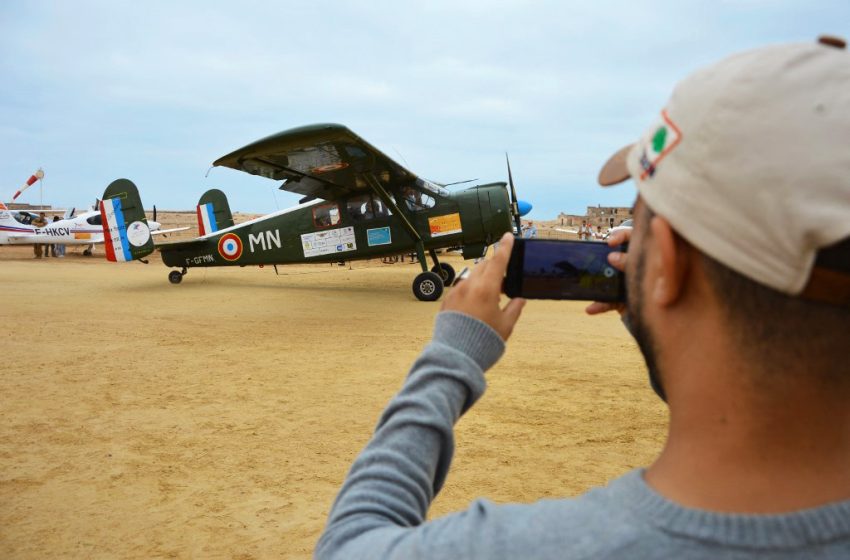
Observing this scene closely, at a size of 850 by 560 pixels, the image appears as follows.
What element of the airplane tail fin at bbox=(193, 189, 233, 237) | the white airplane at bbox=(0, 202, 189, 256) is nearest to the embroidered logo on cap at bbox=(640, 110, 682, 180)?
the airplane tail fin at bbox=(193, 189, 233, 237)

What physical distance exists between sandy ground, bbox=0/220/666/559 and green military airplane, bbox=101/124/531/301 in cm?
301

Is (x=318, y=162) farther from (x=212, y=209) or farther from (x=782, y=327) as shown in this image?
(x=782, y=327)

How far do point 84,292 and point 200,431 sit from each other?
1040 centimetres

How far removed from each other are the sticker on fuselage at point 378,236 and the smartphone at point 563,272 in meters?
11.3

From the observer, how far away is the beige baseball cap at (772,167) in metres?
0.70

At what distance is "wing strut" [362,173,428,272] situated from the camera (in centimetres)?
1148

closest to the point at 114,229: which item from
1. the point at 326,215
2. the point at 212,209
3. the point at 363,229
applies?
the point at 212,209

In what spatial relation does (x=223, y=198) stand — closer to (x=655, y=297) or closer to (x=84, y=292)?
(x=84, y=292)

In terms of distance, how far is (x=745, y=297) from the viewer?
78 cm

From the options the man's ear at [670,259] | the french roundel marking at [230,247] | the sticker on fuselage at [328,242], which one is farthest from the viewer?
the french roundel marking at [230,247]

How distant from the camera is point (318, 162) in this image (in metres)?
10.7

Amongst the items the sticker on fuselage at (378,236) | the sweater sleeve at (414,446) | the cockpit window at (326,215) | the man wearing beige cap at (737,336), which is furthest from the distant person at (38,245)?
the man wearing beige cap at (737,336)

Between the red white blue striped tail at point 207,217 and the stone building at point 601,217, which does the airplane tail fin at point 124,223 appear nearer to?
the red white blue striped tail at point 207,217

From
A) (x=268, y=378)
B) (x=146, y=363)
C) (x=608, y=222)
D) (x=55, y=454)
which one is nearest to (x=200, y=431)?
(x=55, y=454)
